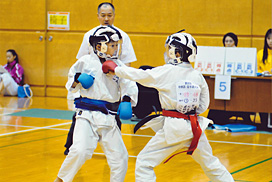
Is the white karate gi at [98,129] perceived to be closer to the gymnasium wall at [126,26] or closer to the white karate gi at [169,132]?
the white karate gi at [169,132]

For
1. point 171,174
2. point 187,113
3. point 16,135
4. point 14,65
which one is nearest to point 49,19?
point 14,65

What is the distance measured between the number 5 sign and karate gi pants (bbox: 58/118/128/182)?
4263mm

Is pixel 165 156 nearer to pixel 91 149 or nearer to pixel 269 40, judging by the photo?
pixel 91 149

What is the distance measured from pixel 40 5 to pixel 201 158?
9.61 meters

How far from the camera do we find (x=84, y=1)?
12.2 m

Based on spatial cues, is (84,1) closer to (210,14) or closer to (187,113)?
(210,14)

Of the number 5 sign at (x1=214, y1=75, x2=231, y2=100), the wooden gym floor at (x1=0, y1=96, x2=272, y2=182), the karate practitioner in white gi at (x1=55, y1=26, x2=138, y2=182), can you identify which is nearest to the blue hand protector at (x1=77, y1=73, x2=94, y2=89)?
the karate practitioner in white gi at (x1=55, y1=26, x2=138, y2=182)

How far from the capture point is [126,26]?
39.1 ft

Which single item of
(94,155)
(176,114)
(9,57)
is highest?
(9,57)

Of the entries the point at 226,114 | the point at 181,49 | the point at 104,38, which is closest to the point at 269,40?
the point at 226,114

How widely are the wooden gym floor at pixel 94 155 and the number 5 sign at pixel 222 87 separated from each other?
0.64 meters

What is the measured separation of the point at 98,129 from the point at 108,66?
522 millimetres

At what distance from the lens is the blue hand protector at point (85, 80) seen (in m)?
3.97

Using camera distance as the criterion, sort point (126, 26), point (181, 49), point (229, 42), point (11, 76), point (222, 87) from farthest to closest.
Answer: point (11, 76), point (126, 26), point (229, 42), point (222, 87), point (181, 49)
